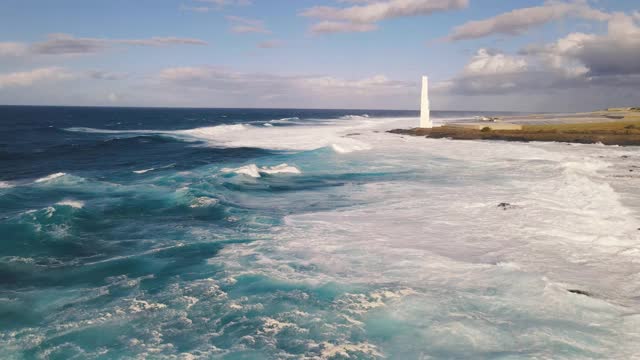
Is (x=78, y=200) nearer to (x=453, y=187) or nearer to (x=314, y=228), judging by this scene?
A: (x=314, y=228)

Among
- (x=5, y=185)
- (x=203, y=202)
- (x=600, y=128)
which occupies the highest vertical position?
(x=600, y=128)

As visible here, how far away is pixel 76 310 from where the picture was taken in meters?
10.8

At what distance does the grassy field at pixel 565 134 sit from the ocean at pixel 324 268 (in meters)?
24.7

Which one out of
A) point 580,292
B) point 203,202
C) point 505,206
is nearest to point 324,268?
point 580,292

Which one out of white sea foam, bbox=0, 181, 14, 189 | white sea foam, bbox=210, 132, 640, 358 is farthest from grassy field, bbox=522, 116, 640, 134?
white sea foam, bbox=0, 181, 14, 189

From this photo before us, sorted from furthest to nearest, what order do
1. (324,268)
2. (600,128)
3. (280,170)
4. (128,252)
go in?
(600,128)
(280,170)
(128,252)
(324,268)

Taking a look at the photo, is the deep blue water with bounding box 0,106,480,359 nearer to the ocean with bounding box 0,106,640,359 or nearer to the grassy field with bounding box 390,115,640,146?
the ocean with bounding box 0,106,640,359

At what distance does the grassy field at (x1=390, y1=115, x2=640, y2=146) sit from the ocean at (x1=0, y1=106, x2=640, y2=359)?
2473 cm

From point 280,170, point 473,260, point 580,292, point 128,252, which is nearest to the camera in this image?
point 580,292

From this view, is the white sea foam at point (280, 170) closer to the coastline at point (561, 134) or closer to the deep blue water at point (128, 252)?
the deep blue water at point (128, 252)

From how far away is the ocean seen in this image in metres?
9.23

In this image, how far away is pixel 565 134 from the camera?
175 ft

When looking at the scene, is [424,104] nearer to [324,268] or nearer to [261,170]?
[261,170]

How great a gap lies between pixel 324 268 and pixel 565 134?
160 ft
